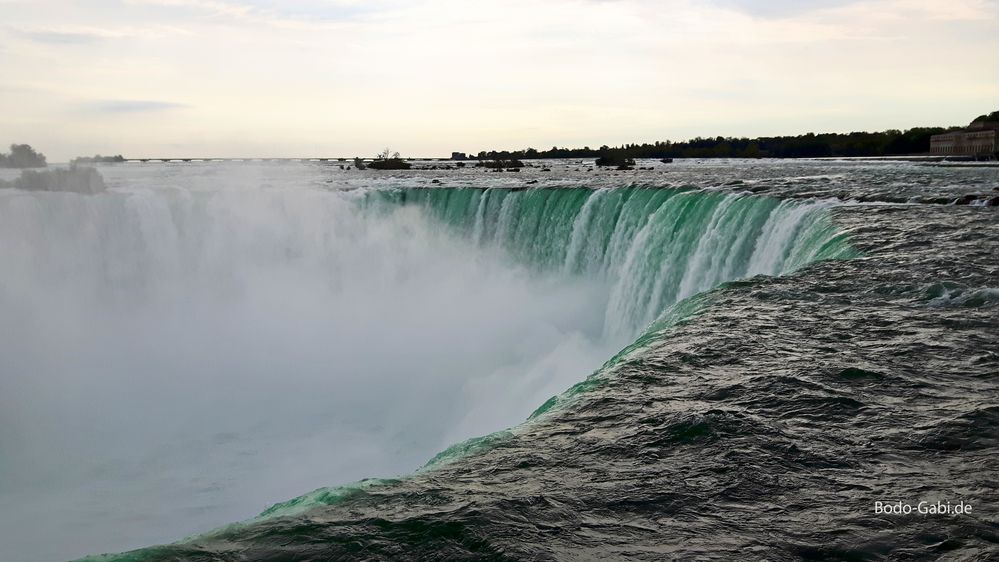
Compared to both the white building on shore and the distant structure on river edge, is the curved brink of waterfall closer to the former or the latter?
the distant structure on river edge

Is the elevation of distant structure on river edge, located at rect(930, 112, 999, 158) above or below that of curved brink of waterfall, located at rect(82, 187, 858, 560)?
above

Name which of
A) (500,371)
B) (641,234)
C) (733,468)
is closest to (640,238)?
(641,234)

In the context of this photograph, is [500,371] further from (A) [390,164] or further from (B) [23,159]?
(A) [390,164]

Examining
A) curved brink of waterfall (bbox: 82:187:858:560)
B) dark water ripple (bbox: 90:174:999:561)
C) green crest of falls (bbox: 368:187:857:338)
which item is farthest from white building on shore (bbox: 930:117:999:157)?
dark water ripple (bbox: 90:174:999:561)

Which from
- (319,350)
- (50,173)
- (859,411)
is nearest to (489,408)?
(319,350)

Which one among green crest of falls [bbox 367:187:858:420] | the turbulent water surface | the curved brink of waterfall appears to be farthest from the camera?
green crest of falls [bbox 367:187:858:420]

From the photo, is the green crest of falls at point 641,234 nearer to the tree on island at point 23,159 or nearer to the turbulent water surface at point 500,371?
the turbulent water surface at point 500,371
